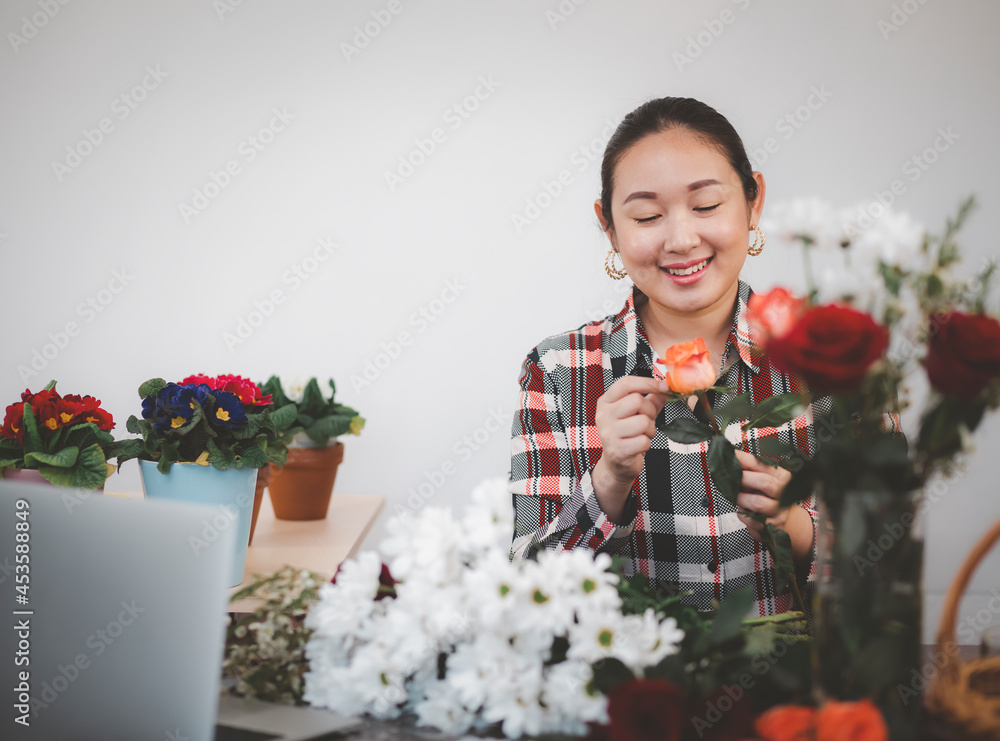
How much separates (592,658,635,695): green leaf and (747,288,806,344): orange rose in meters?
0.27

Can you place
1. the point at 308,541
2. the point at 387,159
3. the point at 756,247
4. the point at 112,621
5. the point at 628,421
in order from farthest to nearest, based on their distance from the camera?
1. the point at 387,159
2. the point at 308,541
3. the point at 756,247
4. the point at 628,421
5. the point at 112,621

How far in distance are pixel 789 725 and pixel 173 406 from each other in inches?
41.0

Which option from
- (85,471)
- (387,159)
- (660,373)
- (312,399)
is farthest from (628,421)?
(387,159)

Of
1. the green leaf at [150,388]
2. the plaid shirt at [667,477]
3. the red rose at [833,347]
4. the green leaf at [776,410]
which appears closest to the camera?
the red rose at [833,347]

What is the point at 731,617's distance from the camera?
0.62 m

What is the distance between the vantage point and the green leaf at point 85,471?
3.79ft

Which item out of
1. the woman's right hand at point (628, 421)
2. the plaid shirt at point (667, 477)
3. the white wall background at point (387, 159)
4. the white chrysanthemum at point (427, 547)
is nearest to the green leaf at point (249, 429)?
the plaid shirt at point (667, 477)

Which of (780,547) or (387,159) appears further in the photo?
(387,159)

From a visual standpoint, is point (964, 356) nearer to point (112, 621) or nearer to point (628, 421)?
point (628, 421)

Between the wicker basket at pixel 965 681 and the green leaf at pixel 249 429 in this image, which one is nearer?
the wicker basket at pixel 965 681

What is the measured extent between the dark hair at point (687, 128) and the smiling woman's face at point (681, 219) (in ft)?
0.07

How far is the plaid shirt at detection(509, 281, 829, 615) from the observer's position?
138 centimetres

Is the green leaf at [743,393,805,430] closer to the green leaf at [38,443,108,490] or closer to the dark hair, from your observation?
the dark hair

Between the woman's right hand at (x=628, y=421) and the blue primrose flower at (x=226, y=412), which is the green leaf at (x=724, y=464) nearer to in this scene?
the woman's right hand at (x=628, y=421)
